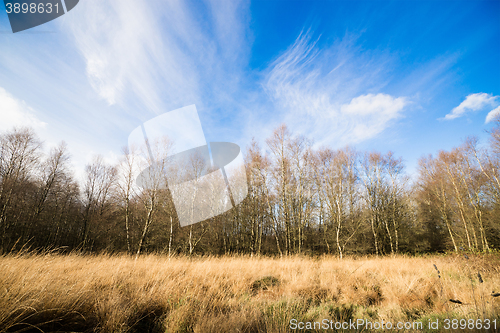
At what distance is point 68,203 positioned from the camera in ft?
77.8

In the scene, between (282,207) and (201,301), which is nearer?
(201,301)

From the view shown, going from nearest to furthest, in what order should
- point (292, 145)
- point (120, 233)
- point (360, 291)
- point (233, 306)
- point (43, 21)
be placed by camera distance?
point (233, 306) < point (360, 291) < point (43, 21) < point (292, 145) < point (120, 233)

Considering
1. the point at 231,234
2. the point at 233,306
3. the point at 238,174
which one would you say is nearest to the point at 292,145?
the point at 238,174

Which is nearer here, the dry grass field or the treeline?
the dry grass field

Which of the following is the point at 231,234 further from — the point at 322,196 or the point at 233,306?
the point at 233,306

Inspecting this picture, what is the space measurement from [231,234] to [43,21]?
19.1 meters

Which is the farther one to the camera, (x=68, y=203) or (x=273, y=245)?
(x=68, y=203)

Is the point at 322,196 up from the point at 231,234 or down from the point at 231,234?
up

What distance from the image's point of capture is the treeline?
15000 mm

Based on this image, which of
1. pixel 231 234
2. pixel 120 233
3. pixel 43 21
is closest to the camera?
pixel 43 21

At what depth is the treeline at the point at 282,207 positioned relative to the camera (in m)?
15.0

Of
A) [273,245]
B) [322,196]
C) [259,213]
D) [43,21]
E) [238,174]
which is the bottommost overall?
[273,245]

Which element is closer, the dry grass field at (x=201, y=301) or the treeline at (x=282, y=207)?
the dry grass field at (x=201, y=301)

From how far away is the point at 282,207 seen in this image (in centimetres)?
1623
